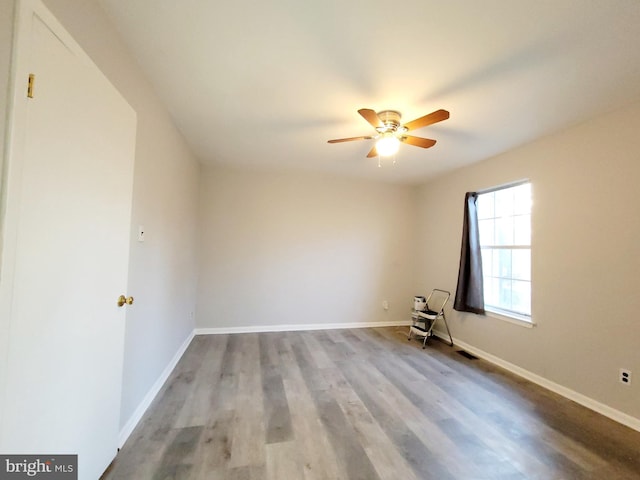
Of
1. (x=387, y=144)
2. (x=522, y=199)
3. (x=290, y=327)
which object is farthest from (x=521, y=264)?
(x=290, y=327)

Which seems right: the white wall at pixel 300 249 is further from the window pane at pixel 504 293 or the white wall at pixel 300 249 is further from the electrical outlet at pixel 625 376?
the electrical outlet at pixel 625 376

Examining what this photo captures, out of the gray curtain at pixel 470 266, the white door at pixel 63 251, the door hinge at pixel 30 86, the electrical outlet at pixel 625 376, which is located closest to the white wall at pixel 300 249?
the gray curtain at pixel 470 266

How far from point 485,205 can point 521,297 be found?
124cm

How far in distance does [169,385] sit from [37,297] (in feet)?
6.25

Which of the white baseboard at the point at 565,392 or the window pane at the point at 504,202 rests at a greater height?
the window pane at the point at 504,202

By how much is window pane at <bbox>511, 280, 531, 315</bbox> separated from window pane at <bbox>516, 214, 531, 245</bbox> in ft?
→ 1.53

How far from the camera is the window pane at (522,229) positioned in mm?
2936

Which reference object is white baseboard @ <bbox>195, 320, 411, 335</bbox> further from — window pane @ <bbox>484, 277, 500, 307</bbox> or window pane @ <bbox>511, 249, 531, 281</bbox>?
window pane @ <bbox>511, 249, 531, 281</bbox>

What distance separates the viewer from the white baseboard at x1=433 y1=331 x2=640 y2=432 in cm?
204

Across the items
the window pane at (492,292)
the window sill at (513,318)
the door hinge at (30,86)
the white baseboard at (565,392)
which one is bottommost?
the white baseboard at (565,392)

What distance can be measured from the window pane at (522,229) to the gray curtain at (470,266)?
42cm

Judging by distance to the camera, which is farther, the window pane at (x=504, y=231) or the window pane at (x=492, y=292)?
the window pane at (x=492, y=292)

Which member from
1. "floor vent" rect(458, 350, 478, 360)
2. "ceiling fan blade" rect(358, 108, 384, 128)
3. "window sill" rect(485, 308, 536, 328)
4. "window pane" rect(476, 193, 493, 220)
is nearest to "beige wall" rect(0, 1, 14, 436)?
"ceiling fan blade" rect(358, 108, 384, 128)

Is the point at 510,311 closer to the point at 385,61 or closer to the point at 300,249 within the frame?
the point at 300,249
